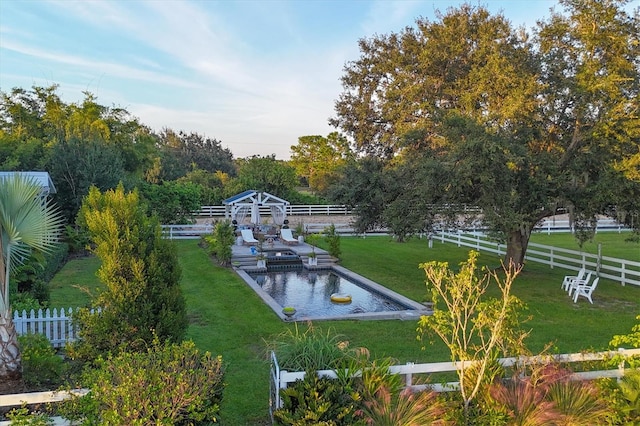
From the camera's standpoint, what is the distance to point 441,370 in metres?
4.84

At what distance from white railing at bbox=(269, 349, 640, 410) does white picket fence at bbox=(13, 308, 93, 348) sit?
15.2ft

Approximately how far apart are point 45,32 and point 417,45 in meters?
12.1

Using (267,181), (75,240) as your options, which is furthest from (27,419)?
(267,181)

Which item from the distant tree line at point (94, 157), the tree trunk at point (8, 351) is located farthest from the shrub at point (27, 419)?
the distant tree line at point (94, 157)

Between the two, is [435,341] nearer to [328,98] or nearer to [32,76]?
[328,98]

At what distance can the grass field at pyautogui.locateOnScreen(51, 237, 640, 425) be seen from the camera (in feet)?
21.5

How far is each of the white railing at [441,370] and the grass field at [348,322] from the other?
0.34 metres

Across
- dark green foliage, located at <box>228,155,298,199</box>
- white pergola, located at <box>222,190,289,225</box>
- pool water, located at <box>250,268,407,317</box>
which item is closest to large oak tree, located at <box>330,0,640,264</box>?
pool water, located at <box>250,268,407,317</box>

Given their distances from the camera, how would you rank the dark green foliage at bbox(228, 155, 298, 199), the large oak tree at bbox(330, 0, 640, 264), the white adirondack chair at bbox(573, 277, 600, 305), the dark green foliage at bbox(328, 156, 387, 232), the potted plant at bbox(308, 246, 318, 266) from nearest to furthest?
the large oak tree at bbox(330, 0, 640, 264), the white adirondack chair at bbox(573, 277, 600, 305), the dark green foliage at bbox(328, 156, 387, 232), the potted plant at bbox(308, 246, 318, 266), the dark green foliage at bbox(228, 155, 298, 199)

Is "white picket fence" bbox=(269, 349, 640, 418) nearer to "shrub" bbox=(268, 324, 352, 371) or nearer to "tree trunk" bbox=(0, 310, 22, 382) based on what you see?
"shrub" bbox=(268, 324, 352, 371)

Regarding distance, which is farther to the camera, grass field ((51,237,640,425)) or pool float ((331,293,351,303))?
pool float ((331,293,351,303))

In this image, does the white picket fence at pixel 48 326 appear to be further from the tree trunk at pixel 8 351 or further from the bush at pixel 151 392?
the bush at pixel 151 392

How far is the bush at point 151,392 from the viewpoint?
12.3ft

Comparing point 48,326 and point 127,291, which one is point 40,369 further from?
point 48,326
